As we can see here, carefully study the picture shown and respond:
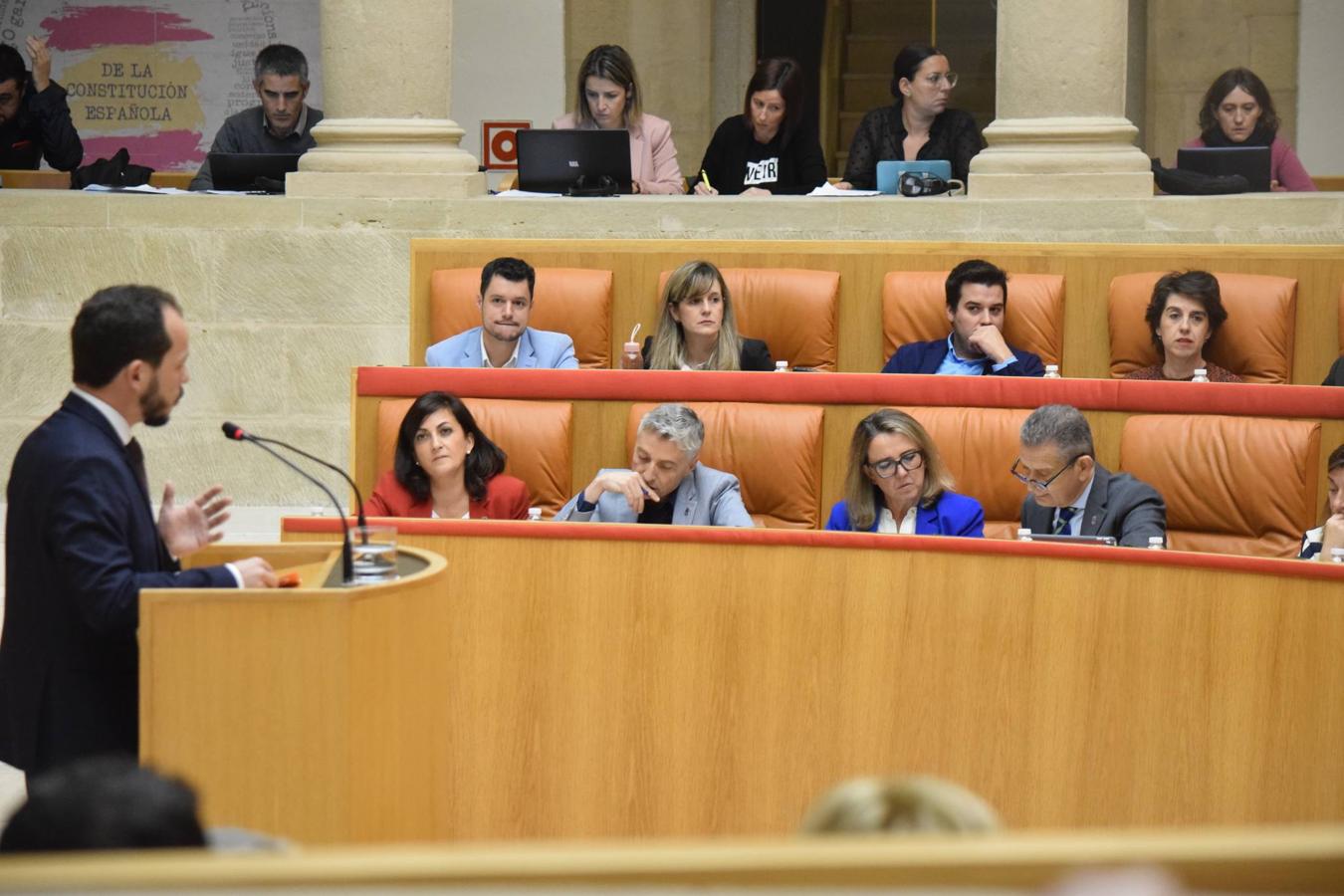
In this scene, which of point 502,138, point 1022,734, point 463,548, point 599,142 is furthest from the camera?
point 502,138

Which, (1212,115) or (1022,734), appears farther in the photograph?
(1212,115)

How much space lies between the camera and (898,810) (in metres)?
1.62

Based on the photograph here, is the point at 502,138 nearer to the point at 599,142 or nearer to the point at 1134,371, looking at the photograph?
the point at 599,142

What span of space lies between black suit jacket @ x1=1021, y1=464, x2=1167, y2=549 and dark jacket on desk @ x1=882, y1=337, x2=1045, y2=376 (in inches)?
54.1

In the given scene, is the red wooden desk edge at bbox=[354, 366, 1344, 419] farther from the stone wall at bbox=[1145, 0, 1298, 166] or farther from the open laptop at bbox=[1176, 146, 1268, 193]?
the stone wall at bbox=[1145, 0, 1298, 166]

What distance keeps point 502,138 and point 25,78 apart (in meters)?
2.21

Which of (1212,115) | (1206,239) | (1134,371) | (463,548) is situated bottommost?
(463,548)

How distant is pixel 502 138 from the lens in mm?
9188

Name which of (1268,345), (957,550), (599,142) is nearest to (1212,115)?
(1268,345)

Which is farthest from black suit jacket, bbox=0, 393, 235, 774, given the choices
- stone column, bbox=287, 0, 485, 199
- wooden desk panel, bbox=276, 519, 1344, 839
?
stone column, bbox=287, 0, 485, 199

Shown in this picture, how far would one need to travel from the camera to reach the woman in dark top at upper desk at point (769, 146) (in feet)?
23.2

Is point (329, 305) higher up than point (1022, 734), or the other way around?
point (329, 305)

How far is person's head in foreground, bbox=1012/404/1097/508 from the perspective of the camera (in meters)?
4.33

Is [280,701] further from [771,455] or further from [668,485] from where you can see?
[771,455]
